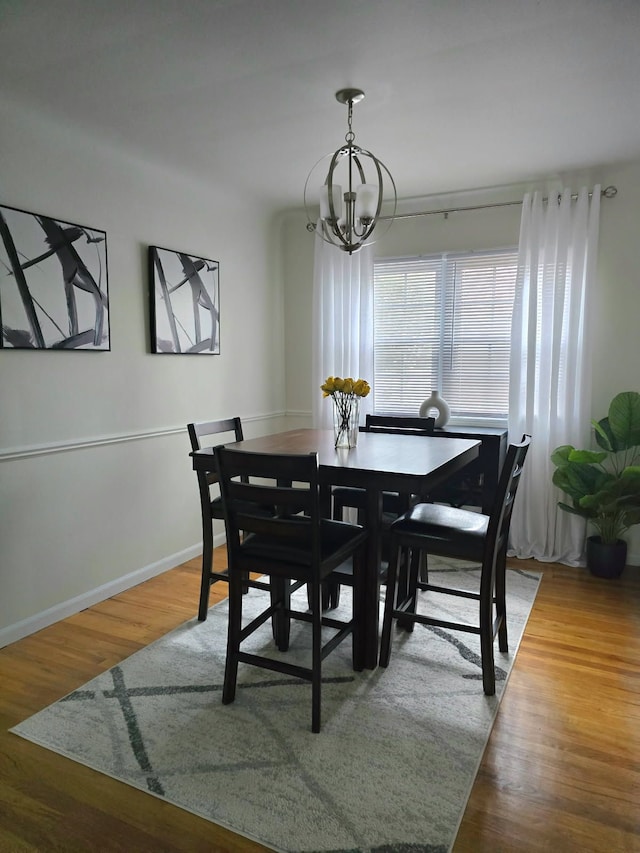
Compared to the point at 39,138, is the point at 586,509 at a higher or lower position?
lower

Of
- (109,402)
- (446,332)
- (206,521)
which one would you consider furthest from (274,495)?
(446,332)

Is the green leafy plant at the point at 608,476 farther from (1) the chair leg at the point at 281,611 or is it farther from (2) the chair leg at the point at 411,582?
(1) the chair leg at the point at 281,611

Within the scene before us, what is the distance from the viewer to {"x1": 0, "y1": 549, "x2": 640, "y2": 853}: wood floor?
1604 millimetres

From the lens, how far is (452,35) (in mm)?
2074

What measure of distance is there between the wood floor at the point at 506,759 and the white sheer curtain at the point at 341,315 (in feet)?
7.23

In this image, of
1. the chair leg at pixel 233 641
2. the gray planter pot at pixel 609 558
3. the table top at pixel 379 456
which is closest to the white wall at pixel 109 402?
the table top at pixel 379 456

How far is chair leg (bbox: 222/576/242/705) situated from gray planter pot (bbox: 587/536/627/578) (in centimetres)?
247

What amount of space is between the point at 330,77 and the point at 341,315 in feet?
7.14

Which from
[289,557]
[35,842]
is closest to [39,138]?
[289,557]

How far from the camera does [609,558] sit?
3562 millimetres

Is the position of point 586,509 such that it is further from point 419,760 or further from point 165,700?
point 165,700

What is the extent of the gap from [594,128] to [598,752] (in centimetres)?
287

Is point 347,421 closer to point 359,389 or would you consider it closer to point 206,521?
point 359,389

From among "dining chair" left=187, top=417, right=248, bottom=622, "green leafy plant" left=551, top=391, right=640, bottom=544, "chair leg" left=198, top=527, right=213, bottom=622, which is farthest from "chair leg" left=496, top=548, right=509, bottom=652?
"chair leg" left=198, top=527, right=213, bottom=622
